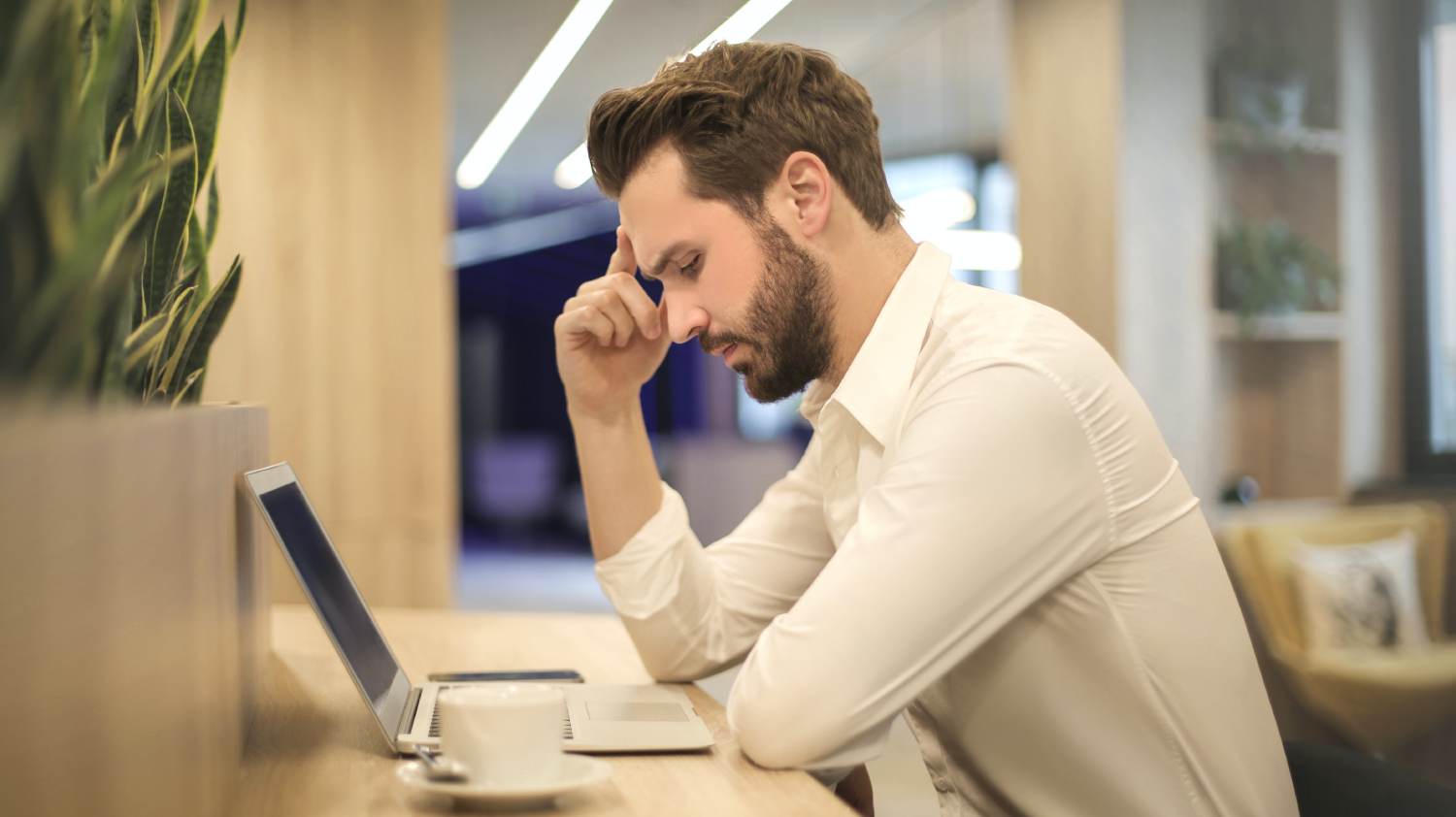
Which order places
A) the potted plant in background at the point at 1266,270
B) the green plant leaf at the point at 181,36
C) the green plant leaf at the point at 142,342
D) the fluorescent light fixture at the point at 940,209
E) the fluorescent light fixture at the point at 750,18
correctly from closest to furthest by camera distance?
the green plant leaf at the point at 142,342
the green plant leaf at the point at 181,36
the potted plant in background at the point at 1266,270
the fluorescent light fixture at the point at 750,18
the fluorescent light fixture at the point at 940,209

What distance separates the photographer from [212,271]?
371 centimetres

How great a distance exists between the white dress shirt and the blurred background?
1.97 meters

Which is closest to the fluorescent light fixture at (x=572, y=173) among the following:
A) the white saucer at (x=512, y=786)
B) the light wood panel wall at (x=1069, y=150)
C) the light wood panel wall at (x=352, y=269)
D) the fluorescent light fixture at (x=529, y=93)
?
the fluorescent light fixture at (x=529, y=93)

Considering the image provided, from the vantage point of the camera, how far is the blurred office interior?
3668 mm

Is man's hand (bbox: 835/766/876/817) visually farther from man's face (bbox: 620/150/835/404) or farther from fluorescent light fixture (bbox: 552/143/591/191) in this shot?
fluorescent light fixture (bbox: 552/143/591/191)

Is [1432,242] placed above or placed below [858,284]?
above

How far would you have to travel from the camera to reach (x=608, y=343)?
5.01 ft

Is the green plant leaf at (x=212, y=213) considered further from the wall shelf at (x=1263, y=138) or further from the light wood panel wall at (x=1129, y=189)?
the wall shelf at (x=1263, y=138)

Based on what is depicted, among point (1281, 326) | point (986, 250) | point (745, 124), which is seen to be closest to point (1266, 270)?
point (1281, 326)

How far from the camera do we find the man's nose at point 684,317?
4.60 feet

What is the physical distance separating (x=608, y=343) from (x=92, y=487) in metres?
1.06

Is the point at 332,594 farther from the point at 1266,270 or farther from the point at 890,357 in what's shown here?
the point at 1266,270

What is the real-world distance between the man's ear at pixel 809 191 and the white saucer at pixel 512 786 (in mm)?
713

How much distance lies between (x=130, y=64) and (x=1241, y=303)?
3810 millimetres
